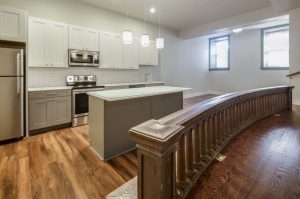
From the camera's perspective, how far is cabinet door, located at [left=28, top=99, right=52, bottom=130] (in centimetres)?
359

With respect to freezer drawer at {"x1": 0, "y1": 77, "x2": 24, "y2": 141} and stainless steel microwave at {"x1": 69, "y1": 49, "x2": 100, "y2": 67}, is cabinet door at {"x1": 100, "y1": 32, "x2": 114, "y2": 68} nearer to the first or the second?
stainless steel microwave at {"x1": 69, "y1": 49, "x2": 100, "y2": 67}

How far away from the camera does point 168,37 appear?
7.33 metres

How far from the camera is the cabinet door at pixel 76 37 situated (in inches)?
171

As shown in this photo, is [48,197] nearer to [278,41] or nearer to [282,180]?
[282,180]

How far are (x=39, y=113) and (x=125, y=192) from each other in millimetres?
2824

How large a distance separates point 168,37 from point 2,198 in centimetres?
693

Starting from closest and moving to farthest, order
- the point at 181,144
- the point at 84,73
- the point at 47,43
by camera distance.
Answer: the point at 181,144 < the point at 47,43 < the point at 84,73

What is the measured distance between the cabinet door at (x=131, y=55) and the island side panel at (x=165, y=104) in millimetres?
2285

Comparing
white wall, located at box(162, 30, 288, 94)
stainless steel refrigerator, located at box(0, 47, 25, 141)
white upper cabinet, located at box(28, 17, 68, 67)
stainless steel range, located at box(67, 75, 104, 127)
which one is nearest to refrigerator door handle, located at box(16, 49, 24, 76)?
stainless steel refrigerator, located at box(0, 47, 25, 141)

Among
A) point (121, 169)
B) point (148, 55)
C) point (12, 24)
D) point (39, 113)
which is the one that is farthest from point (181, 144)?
point (148, 55)

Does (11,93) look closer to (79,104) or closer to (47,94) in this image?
(47,94)

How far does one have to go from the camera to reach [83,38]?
4.57 metres

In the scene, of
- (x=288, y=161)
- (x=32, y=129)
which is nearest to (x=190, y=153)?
(x=288, y=161)

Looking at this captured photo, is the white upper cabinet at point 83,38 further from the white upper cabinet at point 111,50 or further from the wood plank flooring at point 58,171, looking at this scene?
the wood plank flooring at point 58,171
